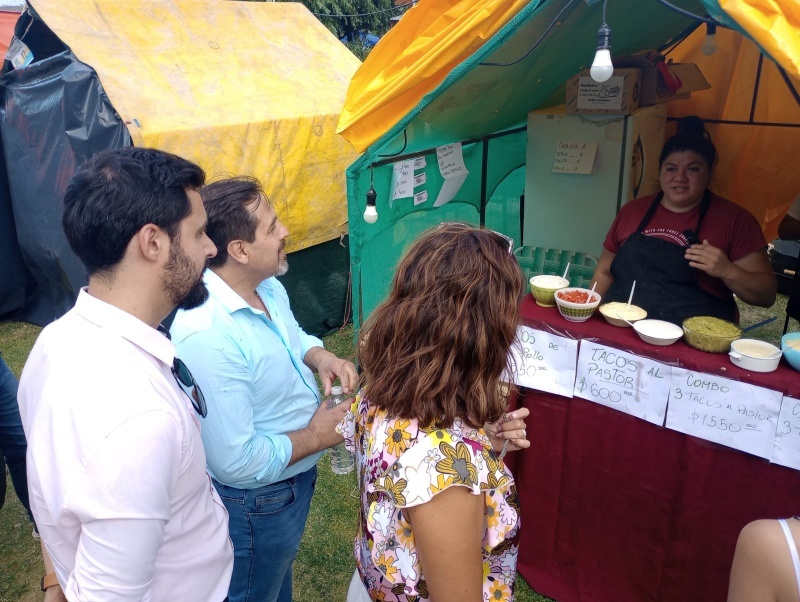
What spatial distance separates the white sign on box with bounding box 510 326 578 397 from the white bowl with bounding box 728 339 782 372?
51 cm

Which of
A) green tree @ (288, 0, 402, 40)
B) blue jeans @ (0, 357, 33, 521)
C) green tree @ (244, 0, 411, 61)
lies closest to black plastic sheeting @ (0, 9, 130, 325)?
blue jeans @ (0, 357, 33, 521)

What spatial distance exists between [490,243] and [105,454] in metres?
0.85

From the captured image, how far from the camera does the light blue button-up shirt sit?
5.02 ft

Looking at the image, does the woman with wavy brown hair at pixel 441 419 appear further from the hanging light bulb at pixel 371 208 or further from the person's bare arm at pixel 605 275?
the person's bare arm at pixel 605 275

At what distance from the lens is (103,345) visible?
1.09 m

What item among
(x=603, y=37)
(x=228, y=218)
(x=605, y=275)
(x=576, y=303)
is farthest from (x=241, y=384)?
(x=605, y=275)

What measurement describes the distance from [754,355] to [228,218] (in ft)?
5.57

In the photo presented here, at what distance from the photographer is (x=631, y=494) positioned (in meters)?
2.15

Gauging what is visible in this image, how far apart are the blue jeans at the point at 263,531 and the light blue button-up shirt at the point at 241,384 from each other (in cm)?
6

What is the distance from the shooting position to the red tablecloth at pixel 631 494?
1.90 meters

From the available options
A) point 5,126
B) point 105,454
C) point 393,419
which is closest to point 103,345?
point 105,454

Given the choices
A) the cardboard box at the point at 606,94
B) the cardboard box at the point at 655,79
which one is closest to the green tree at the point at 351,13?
the cardboard box at the point at 655,79

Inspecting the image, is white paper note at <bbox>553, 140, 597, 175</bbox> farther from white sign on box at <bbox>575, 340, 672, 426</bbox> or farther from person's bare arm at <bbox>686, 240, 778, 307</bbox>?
white sign on box at <bbox>575, 340, 672, 426</bbox>

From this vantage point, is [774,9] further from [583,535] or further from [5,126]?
[5,126]
